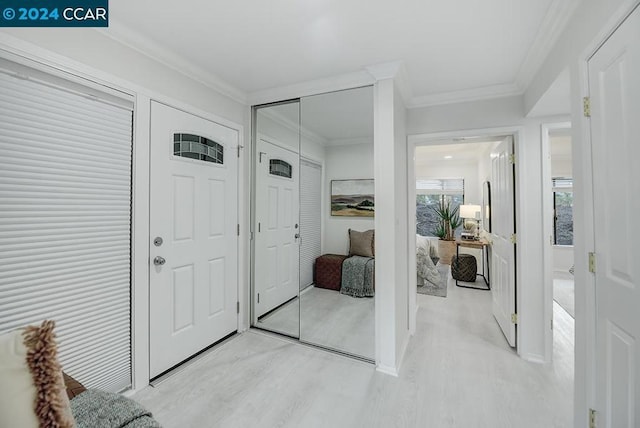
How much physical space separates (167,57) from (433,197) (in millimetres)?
6000

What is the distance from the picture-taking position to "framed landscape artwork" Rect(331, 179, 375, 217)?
246 centimetres

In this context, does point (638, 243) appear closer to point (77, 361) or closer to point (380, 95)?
point (380, 95)

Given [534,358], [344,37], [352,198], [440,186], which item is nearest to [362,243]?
[352,198]

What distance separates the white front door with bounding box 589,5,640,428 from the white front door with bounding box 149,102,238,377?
2.57m

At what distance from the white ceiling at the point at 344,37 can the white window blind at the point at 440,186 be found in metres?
4.09

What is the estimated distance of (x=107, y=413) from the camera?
38.3 inches

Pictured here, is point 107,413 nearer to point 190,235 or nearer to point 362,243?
point 190,235

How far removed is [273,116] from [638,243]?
277 centimetres

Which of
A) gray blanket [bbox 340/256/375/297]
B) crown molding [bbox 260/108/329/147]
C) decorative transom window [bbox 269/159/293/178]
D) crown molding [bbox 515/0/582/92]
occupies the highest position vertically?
crown molding [bbox 515/0/582/92]

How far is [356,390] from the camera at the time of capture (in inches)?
78.9

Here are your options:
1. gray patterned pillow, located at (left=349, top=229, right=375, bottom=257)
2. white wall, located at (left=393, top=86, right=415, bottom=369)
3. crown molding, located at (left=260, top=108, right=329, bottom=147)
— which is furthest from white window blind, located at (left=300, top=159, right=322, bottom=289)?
white wall, located at (left=393, top=86, right=415, bottom=369)

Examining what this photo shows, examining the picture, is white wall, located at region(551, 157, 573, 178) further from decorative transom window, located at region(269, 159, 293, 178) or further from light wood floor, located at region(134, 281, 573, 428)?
decorative transom window, located at region(269, 159, 293, 178)

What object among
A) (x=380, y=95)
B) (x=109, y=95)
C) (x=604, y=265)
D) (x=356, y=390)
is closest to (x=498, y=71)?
(x=380, y=95)

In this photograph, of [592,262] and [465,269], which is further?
[465,269]
